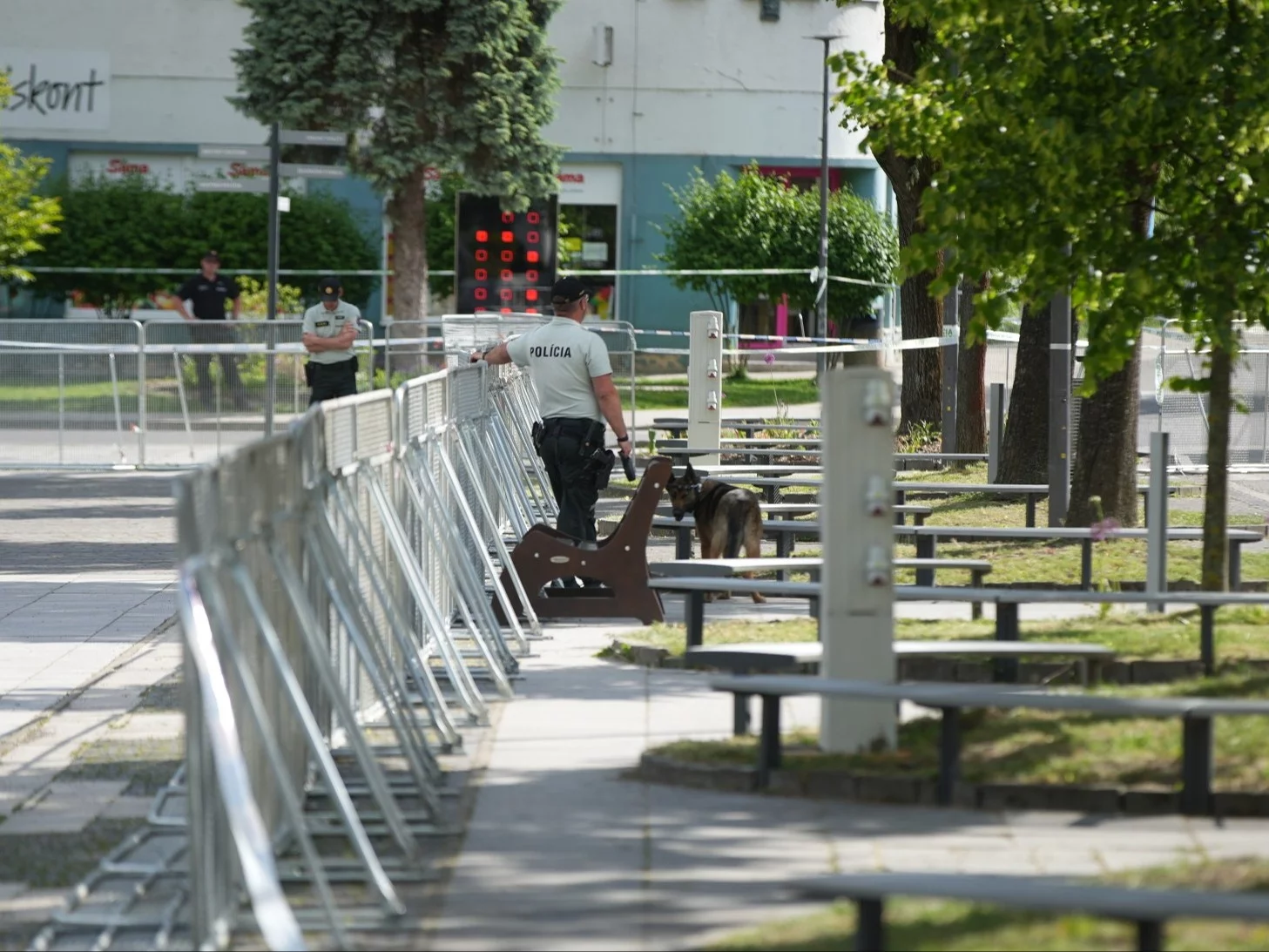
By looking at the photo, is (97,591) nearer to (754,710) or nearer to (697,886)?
(754,710)

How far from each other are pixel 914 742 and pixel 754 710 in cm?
141

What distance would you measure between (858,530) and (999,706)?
96cm

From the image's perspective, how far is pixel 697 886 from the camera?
237 inches

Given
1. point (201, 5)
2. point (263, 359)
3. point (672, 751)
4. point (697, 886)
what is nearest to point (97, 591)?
point (672, 751)

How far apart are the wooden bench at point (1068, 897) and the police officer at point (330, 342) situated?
14957 millimetres

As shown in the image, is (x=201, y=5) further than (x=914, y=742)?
Yes

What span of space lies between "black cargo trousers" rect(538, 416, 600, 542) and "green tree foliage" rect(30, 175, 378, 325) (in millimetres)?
30204

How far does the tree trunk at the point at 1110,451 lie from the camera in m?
14.8

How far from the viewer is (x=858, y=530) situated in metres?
7.30

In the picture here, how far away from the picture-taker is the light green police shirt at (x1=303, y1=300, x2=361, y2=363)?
64.0ft

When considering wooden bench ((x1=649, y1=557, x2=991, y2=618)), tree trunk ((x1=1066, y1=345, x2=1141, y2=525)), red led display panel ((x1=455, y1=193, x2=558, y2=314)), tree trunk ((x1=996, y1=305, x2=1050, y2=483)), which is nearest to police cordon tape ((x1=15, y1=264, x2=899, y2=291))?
red led display panel ((x1=455, y1=193, x2=558, y2=314))

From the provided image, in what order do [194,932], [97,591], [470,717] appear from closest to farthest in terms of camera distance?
[194,932], [470,717], [97,591]

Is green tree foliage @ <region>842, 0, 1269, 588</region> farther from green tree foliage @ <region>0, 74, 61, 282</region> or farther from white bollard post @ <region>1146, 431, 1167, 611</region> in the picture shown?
green tree foliage @ <region>0, 74, 61, 282</region>

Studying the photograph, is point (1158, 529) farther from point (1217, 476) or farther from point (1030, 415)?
point (1030, 415)
